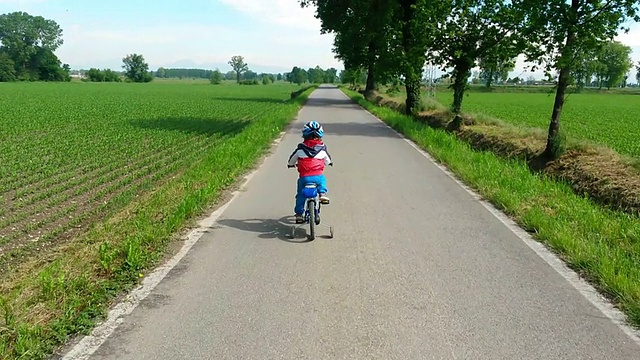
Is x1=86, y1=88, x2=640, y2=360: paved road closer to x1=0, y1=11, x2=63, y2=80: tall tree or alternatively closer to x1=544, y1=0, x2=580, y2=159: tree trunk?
x1=544, y1=0, x2=580, y2=159: tree trunk

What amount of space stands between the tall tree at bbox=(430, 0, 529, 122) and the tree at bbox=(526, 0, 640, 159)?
23.7 feet

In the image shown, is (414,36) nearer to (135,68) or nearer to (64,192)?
(64,192)

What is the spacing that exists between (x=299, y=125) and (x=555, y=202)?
16.0 meters

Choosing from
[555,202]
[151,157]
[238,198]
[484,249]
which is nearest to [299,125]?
[151,157]

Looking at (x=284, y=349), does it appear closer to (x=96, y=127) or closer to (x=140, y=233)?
(x=140, y=233)

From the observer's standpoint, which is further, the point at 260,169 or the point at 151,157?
the point at 151,157

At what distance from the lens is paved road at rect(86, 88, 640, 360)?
3621mm

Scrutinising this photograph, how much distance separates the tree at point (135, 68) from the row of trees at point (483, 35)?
123 meters

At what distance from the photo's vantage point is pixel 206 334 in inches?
149

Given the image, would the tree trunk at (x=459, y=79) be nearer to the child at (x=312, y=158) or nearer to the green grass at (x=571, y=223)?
the green grass at (x=571, y=223)

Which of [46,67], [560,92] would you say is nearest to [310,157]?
[560,92]

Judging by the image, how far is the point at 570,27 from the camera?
11328mm

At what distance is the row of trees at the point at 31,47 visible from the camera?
117 m

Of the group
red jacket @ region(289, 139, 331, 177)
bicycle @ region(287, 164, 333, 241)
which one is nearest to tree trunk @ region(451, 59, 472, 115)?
red jacket @ region(289, 139, 331, 177)
